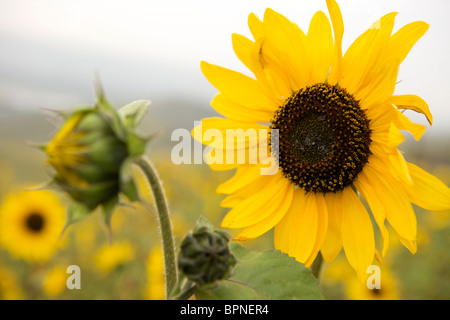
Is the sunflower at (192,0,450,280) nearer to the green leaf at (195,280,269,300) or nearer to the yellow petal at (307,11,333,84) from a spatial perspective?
→ the yellow petal at (307,11,333,84)

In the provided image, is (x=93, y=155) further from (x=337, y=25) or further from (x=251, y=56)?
(x=337, y=25)

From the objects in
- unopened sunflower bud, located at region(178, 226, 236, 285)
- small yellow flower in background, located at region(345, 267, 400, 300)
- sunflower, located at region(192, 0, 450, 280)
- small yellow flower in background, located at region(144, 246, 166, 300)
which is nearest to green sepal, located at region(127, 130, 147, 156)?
unopened sunflower bud, located at region(178, 226, 236, 285)

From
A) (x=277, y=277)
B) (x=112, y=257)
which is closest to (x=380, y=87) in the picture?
(x=277, y=277)

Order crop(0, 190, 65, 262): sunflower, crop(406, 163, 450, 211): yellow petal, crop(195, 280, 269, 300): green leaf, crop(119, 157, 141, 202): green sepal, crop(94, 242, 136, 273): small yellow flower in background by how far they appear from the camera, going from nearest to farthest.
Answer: crop(119, 157, 141, 202): green sepal → crop(195, 280, 269, 300): green leaf → crop(406, 163, 450, 211): yellow petal → crop(94, 242, 136, 273): small yellow flower in background → crop(0, 190, 65, 262): sunflower

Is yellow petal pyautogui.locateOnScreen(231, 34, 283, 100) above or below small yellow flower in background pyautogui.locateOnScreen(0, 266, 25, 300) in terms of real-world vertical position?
above

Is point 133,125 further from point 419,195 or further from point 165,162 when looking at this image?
point 165,162
